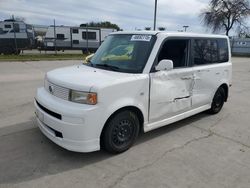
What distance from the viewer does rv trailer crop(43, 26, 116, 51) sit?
26.5 m

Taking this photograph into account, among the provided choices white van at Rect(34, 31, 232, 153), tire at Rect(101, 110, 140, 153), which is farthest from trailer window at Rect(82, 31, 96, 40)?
tire at Rect(101, 110, 140, 153)

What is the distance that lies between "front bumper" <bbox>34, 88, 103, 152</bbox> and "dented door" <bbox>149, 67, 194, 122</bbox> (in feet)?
3.73

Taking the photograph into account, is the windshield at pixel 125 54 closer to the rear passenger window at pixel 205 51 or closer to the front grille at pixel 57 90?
the front grille at pixel 57 90

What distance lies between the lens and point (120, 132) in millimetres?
3885

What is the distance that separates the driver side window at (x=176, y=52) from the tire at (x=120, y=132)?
114 cm

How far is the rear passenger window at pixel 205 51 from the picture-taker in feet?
16.5

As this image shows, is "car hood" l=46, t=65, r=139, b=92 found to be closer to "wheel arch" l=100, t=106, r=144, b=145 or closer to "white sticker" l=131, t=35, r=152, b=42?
"wheel arch" l=100, t=106, r=144, b=145

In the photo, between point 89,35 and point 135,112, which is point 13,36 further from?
point 135,112

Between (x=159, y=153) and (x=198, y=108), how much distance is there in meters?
1.83

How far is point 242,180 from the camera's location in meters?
3.34

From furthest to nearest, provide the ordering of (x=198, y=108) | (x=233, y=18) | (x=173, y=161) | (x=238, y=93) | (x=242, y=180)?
(x=233, y=18), (x=238, y=93), (x=198, y=108), (x=173, y=161), (x=242, y=180)

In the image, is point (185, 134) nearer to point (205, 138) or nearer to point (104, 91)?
point (205, 138)

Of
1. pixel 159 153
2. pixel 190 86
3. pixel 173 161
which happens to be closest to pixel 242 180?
pixel 173 161

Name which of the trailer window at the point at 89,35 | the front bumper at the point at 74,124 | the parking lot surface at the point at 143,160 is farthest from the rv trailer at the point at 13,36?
the front bumper at the point at 74,124
